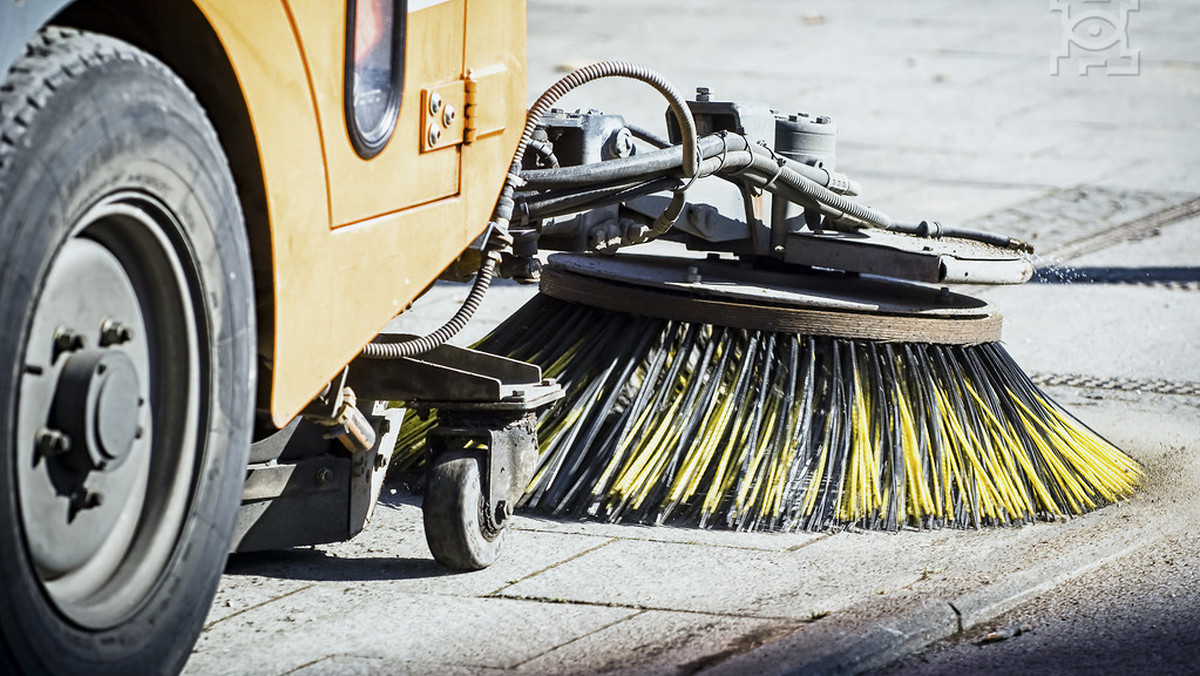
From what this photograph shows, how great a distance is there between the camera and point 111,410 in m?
1.90

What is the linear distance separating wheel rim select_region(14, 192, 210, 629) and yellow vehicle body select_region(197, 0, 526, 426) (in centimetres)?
21

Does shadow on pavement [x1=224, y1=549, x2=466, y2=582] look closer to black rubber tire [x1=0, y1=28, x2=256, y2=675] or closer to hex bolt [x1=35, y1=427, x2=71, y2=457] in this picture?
black rubber tire [x1=0, y1=28, x2=256, y2=675]

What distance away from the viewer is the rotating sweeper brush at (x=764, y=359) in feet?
11.4

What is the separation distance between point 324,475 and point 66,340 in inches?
46.0

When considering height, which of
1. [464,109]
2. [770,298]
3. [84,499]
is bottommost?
[84,499]

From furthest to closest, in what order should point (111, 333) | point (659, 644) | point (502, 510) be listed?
1. point (502, 510)
2. point (659, 644)
3. point (111, 333)

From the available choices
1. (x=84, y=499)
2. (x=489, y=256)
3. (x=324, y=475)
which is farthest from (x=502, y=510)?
(x=84, y=499)

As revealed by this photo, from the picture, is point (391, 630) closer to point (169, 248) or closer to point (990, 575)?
point (169, 248)

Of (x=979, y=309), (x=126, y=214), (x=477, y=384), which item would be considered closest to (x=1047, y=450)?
(x=979, y=309)

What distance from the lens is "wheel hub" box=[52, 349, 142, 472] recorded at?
1.86 metres

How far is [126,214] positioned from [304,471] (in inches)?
43.6

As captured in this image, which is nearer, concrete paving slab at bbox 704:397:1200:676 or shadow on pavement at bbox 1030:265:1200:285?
concrete paving slab at bbox 704:397:1200:676

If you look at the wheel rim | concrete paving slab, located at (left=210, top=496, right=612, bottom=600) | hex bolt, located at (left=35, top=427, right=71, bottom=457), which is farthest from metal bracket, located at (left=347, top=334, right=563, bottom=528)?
hex bolt, located at (left=35, top=427, right=71, bottom=457)

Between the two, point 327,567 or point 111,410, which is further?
point 327,567
